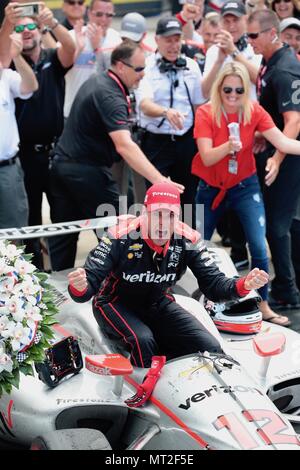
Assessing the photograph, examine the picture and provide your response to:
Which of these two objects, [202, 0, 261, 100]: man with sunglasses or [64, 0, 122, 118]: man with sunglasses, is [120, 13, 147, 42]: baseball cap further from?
[202, 0, 261, 100]: man with sunglasses

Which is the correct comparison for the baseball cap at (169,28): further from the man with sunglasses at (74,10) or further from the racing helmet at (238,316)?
the racing helmet at (238,316)

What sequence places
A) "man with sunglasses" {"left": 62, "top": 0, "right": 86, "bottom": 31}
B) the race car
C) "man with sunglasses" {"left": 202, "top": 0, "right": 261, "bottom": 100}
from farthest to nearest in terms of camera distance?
1. "man with sunglasses" {"left": 62, "top": 0, "right": 86, "bottom": 31}
2. "man with sunglasses" {"left": 202, "top": 0, "right": 261, "bottom": 100}
3. the race car

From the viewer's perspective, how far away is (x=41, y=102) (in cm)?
748

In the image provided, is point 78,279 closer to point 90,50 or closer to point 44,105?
point 44,105

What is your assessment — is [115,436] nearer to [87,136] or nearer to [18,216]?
[18,216]

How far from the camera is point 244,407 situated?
4.39m

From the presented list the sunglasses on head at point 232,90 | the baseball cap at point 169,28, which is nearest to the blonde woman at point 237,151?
the sunglasses on head at point 232,90

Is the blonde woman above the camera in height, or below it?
below

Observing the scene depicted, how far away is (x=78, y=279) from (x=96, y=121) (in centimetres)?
234

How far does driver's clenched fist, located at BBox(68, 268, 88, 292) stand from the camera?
15.8 feet

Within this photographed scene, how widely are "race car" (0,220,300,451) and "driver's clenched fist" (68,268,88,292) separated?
1.09 ft

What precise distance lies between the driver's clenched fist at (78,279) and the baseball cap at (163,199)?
1.63ft

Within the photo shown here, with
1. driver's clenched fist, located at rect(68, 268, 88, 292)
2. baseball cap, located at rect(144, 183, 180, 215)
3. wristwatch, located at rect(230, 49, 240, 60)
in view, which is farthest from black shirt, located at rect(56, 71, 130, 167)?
driver's clenched fist, located at rect(68, 268, 88, 292)
